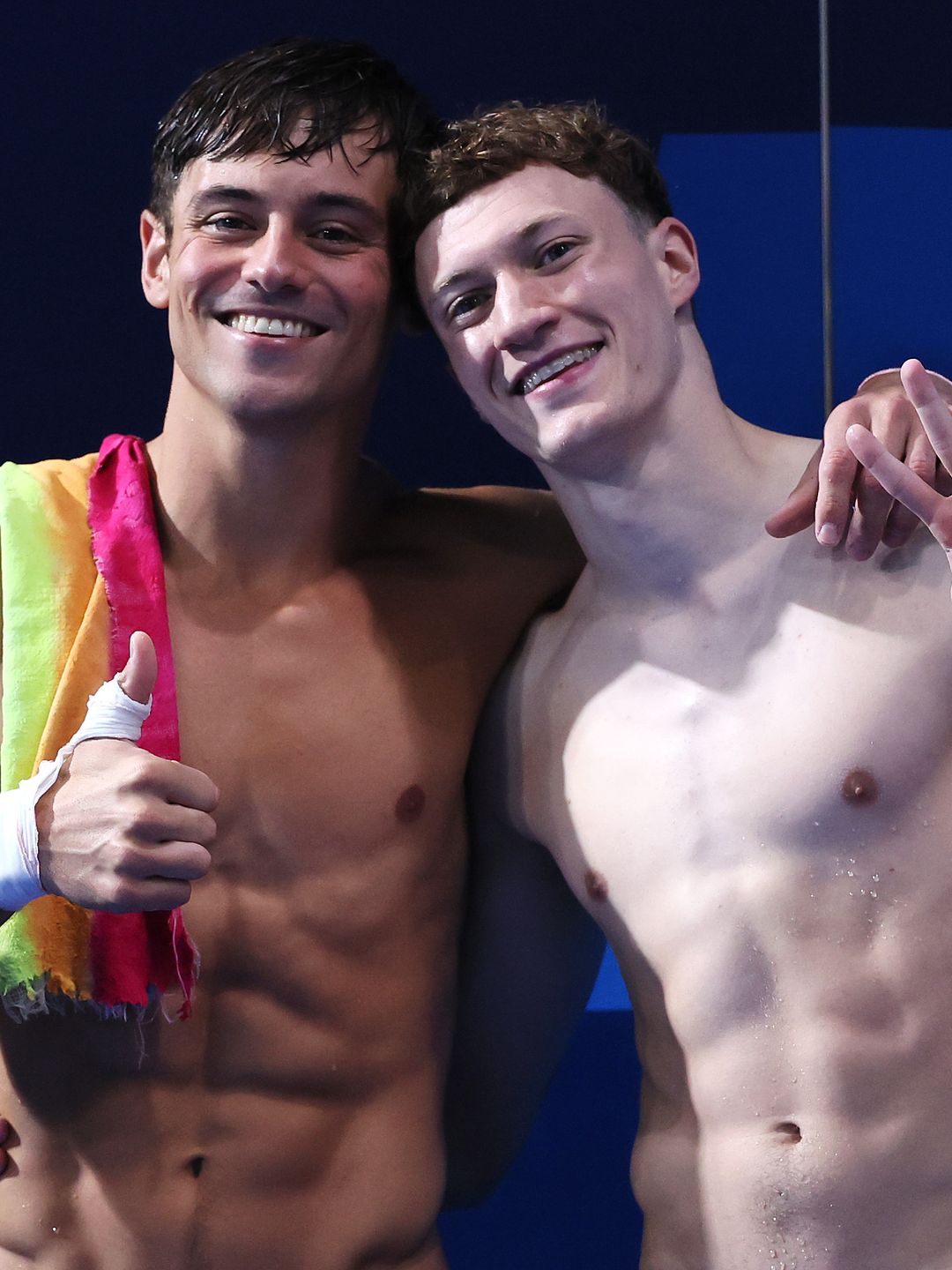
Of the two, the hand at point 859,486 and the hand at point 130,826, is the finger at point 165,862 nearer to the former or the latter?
the hand at point 130,826

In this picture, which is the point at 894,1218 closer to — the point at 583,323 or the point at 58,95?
the point at 583,323

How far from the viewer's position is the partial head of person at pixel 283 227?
1.62 meters

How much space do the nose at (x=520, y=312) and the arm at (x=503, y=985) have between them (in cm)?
41

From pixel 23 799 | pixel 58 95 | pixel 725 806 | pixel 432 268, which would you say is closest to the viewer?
pixel 23 799

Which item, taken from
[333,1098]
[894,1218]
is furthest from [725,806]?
[333,1098]

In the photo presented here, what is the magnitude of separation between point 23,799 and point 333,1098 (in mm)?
453

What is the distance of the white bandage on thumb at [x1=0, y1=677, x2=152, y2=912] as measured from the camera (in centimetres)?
139

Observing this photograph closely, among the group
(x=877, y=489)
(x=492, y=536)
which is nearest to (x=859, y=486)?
(x=877, y=489)

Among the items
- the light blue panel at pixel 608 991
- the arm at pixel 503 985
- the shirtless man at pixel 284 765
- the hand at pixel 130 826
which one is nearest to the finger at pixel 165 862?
the hand at pixel 130 826

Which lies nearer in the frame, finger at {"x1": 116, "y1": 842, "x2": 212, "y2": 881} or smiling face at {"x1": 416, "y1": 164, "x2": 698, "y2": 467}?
finger at {"x1": 116, "y1": 842, "x2": 212, "y2": 881}

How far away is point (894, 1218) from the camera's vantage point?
145 centimetres

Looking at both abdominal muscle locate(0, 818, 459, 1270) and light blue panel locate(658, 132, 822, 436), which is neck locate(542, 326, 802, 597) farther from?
light blue panel locate(658, 132, 822, 436)

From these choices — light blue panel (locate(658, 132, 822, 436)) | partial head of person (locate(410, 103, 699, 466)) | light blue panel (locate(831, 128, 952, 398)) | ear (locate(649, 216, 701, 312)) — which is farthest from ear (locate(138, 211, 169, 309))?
light blue panel (locate(831, 128, 952, 398))

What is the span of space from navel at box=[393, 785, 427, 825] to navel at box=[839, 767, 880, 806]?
1.41ft
